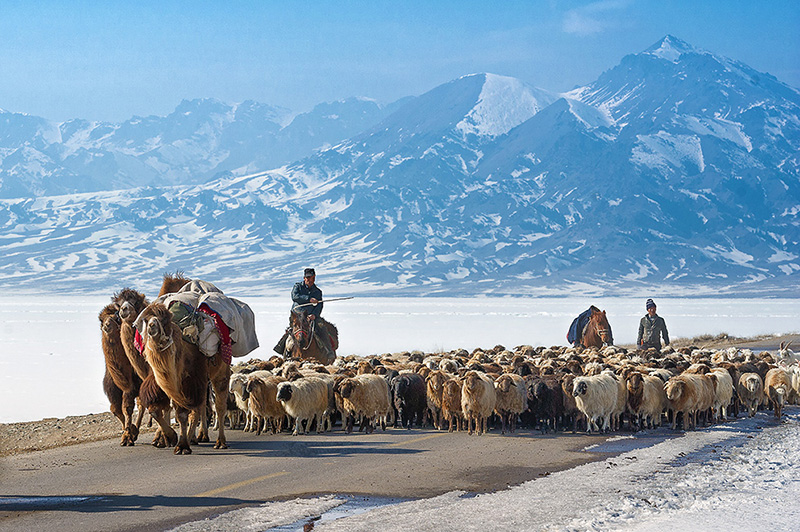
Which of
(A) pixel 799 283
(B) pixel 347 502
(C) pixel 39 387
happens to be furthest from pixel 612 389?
(A) pixel 799 283

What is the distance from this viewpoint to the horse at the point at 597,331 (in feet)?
94.2

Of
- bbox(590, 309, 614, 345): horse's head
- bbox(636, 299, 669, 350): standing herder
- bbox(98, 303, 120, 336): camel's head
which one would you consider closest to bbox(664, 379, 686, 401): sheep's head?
bbox(98, 303, 120, 336): camel's head

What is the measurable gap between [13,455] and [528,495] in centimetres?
672

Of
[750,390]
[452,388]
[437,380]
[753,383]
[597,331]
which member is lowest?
[750,390]

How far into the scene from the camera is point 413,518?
8.16m

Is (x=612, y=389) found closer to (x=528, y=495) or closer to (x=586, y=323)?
(x=528, y=495)

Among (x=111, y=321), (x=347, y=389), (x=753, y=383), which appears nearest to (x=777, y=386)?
(x=753, y=383)

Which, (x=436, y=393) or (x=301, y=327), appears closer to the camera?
(x=436, y=393)

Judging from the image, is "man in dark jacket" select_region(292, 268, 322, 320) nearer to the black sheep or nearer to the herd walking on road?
the herd walking on road

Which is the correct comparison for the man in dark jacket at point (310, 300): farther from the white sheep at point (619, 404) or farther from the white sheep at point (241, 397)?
the white sheep at point (619, 404)

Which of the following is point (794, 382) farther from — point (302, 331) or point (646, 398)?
point (302, 331)

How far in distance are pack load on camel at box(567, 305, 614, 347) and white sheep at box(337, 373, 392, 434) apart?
13.7 meters

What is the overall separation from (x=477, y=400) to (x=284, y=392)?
2.71m

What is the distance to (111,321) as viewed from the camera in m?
12.9
